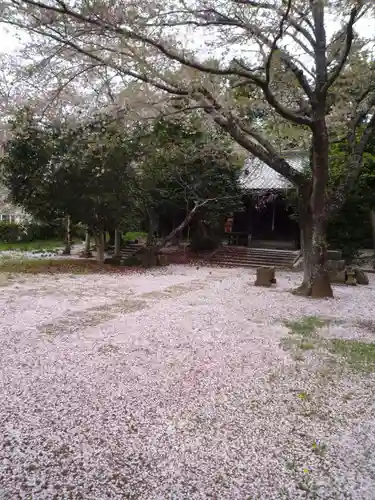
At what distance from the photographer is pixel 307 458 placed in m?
2.75

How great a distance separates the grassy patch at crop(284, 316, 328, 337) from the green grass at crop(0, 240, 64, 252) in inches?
626

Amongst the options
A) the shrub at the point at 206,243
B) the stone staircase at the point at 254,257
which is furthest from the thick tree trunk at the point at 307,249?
the shrub at the point at 206,243

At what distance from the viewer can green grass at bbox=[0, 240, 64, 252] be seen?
20.4 meters

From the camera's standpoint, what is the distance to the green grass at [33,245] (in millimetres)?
20375

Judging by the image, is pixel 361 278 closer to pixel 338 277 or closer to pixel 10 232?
pixel 338 277

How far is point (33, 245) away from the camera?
22.2 metres

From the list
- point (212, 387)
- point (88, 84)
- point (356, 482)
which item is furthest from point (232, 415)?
point (88, 84)

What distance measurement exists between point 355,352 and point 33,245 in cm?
2025

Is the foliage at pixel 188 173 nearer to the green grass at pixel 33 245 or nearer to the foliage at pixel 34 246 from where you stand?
the foliage at pixel 34 246

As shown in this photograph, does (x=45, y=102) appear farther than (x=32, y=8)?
Yes

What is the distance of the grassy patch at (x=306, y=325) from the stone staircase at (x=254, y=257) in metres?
8.26

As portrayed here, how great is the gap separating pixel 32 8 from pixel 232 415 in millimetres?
6207

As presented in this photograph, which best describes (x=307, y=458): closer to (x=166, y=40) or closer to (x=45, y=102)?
(x=166, y=40)

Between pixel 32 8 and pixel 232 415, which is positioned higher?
pixel 32 8
